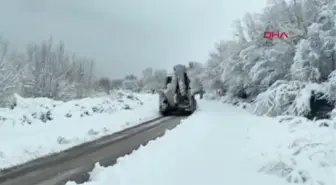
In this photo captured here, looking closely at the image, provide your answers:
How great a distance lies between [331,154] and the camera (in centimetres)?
679

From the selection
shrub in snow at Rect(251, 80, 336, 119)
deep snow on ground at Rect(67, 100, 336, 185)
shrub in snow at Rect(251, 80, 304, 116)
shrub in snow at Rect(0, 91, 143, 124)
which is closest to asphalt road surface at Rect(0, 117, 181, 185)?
deep snow on ground at Rect(67, 100, 336, 185)

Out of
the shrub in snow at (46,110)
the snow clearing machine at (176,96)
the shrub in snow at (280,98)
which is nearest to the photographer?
the shrub in snow at (46,110)

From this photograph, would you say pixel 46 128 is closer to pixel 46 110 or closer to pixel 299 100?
pixel 46 110

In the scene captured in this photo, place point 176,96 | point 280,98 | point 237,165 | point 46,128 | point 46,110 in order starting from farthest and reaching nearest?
1. point 176,96
2. point 280,98
3. point 46,110
4. point 46,128
5. point 237,165

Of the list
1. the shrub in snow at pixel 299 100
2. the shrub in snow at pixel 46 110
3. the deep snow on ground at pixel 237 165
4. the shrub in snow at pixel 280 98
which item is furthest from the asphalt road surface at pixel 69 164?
the shrub in snow at pixel 280 98

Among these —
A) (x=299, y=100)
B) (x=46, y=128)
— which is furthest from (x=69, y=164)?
(x=299, y=100)

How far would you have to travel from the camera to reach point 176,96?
94.1 feet

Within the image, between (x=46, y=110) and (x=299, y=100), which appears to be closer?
(x=46, y=110)

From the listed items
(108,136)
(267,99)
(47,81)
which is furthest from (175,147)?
(47,81)

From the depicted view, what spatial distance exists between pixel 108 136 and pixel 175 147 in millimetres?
5294

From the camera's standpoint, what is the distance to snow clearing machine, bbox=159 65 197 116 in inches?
1122

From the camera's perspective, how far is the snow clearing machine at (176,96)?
28.5 meters

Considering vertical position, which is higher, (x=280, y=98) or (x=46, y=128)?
(x=280, y=98)

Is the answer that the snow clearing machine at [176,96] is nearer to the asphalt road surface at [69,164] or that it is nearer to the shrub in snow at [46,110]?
the shrub in snow at [46,110]
